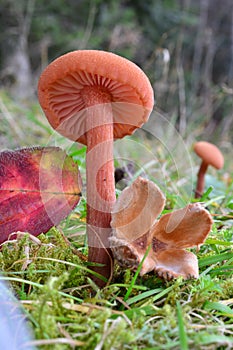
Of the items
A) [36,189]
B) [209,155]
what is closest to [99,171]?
[36,189]

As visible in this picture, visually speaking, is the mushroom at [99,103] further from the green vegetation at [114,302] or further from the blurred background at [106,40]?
the blurred background at [106,40]

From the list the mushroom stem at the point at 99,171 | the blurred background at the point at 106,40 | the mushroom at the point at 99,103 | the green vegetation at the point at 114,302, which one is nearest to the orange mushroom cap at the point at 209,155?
the green vegetation at the point at 114,302

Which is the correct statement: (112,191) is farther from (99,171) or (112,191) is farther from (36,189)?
(36,189)

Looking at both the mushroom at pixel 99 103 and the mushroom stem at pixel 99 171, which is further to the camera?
the mushroom stem at pixel 99 171

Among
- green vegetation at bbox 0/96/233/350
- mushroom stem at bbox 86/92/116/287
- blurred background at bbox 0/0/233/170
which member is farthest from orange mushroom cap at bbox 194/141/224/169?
blurred background at bbox 0/0/233/170

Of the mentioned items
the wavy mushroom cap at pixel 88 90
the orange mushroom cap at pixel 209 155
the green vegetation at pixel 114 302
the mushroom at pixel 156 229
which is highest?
the wavy mushroom cap at pixel 88 90

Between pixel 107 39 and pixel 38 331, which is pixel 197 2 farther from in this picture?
pixel 38 331

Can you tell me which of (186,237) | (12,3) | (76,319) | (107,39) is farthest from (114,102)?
(107,39)
